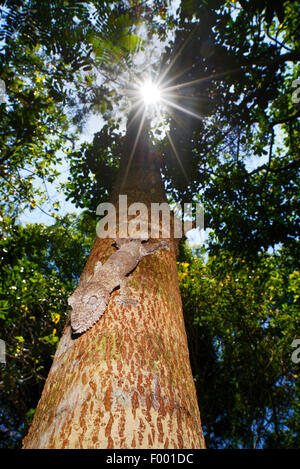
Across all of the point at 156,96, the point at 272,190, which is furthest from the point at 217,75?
the point at 272,190

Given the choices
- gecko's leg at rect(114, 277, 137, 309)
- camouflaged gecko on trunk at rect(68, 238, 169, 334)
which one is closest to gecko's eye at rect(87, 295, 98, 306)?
camouflaged gecko on trunk at rect(68, 238, 169, 334)

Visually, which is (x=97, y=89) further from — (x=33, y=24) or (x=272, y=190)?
(x=272, y=190)

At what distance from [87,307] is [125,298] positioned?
19 centimetres

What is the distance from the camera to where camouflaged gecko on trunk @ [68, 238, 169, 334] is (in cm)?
108

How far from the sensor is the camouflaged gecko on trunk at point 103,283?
108 cm

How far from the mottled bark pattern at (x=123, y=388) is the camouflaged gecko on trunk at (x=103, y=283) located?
0.04 m

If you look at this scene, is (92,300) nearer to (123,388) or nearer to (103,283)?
(103,283)

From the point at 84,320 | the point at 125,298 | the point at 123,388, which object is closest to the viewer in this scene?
the point at 123,388

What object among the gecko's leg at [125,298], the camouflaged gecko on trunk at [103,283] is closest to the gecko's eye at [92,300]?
the camouflaged gecko on trunk at [103,283]

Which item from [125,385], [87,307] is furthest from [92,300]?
[125,385]

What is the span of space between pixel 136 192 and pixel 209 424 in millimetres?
9219

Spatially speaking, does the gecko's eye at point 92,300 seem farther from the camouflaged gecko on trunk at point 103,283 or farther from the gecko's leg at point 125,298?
the gecko's leg at point 125,298

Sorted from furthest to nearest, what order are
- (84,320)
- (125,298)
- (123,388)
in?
(125,298)
(84,320)
(123,388)

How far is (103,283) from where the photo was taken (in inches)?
47.4
